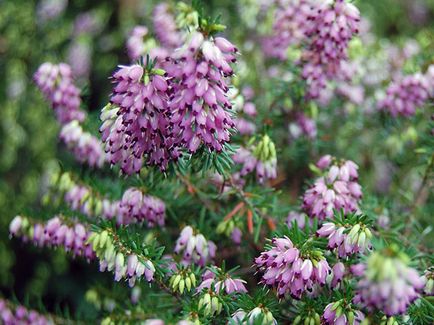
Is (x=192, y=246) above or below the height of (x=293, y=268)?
below

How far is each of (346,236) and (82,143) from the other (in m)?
1.83

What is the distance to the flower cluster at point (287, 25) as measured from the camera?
12.1 ft

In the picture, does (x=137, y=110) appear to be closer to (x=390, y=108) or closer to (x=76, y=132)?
(x=76, y=132)

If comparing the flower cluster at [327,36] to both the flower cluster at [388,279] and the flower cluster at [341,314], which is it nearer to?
the flower cluster at [341,314]

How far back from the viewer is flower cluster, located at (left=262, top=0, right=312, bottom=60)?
3673 mm

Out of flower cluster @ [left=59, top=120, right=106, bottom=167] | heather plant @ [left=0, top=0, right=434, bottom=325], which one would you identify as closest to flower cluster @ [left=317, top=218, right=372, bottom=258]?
heather plant @ [left=0, top=0, right=434, bottom=325]

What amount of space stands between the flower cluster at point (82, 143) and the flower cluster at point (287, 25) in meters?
1.51

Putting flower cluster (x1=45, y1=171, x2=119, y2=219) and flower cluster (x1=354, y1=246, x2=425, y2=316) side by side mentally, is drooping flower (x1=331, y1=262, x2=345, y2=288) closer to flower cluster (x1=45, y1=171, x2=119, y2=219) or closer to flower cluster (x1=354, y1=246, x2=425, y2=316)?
flower cluster (x1=354, y1=246, x2=425, y2=316)

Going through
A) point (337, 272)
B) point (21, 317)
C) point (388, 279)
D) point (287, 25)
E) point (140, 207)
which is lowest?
point (21, 317)

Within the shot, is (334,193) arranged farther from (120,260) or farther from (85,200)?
(85,200)

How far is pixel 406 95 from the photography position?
146 inches

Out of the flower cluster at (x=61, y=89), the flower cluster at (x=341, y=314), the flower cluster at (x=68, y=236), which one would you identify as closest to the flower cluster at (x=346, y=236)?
the flower cluster at (x=341, y=314)

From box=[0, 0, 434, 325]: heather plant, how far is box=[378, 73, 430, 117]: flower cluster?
0.5 inches

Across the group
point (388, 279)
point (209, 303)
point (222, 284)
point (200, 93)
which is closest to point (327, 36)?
point (200, 93)
